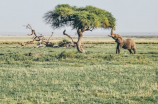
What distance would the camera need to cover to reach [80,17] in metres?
29.1

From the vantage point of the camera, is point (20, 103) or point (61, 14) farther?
point (61, 14)

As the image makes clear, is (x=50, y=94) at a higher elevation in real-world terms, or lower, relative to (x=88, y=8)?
lower

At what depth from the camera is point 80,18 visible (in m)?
29.0

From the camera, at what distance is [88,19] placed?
1177 inches

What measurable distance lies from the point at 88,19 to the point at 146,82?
64.4ft

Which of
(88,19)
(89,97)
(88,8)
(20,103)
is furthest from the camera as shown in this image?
(88,8)

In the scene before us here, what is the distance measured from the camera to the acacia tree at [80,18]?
2988cm

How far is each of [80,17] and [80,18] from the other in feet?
0.43

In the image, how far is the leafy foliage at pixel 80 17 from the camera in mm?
29797

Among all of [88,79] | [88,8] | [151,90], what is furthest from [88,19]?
[151,90]

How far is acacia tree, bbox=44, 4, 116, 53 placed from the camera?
29.9 metres

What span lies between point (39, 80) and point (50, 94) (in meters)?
2.66

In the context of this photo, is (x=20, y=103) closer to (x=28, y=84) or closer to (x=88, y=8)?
(x=28, y=84)

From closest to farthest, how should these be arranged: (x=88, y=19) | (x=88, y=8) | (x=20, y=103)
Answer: (x=20, y=103), (x=88, y=19), (x=88, y=8)
